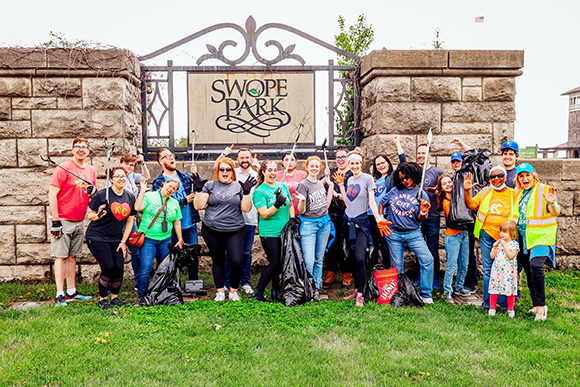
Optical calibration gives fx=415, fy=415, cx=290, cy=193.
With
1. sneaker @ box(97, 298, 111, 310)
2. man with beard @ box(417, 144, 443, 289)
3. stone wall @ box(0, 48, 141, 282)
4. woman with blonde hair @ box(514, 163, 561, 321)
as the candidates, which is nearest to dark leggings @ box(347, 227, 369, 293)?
man with beard @ box(417, 144, 443, 289)

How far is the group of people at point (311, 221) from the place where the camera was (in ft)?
15.6

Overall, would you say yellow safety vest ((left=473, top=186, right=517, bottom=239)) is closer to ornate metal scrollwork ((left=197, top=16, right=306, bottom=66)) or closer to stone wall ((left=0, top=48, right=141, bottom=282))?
ornate metal scrollwork ((left=197, top=16, right=306, bottom=66))

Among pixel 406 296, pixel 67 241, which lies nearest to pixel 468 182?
pixel 406 296

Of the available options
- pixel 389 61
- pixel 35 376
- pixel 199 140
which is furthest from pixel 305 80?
pixel 35 376

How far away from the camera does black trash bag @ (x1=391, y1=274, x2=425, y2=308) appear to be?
16.3 feet

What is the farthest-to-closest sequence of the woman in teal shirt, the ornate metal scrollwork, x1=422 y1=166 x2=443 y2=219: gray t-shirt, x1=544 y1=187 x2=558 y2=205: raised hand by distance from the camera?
1. the ornate metal scrollwork
2. x1=422 y1=166 x2=443 y2=219: gray t-shirt
3. the woman in teal shirt
4. x1=544 y1=187 x2=558 y2=205: raised hand

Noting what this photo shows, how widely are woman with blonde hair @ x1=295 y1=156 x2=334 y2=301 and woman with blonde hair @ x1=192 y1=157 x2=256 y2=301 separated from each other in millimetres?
676

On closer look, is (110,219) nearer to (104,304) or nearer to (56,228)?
(56,228)

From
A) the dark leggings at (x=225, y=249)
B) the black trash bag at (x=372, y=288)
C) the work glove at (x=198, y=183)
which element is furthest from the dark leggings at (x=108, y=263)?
the black trash bag at (x=372, y=288)

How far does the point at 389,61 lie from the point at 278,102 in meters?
1.97

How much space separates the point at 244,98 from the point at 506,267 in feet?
15.7

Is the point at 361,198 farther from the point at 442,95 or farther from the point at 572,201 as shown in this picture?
the point at 572,201

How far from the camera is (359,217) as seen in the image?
5223 mm

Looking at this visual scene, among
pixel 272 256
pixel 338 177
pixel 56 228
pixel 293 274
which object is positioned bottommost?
pixel 293 274
